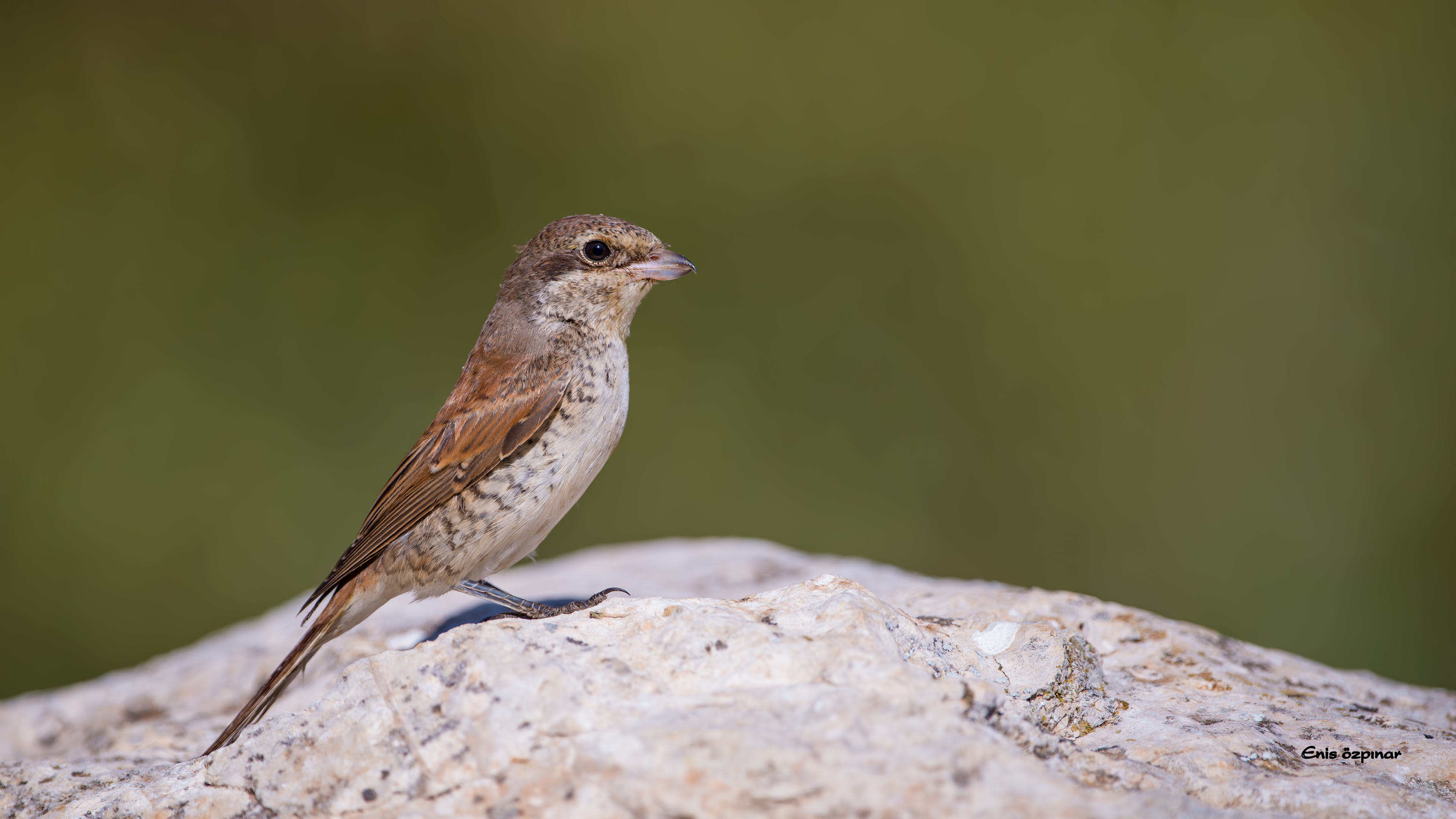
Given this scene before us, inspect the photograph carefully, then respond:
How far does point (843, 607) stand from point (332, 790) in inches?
46.7

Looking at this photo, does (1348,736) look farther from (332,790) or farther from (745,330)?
(745,330)

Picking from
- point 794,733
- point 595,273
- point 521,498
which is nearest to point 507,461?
point 521,498

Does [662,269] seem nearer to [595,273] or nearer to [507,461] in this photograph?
[595,273]

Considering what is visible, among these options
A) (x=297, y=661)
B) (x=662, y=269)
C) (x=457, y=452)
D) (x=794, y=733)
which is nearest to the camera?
(x=794, y=733)

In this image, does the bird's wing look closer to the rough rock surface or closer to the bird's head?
the bird's head

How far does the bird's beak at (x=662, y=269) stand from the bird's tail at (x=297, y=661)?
4.98 ft

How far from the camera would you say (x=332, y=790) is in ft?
7.39

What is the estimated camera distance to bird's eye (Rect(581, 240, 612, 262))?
394 cm

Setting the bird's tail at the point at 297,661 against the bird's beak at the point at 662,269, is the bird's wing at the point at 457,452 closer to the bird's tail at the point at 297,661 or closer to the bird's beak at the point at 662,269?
the bird's tail at the point at 297,661

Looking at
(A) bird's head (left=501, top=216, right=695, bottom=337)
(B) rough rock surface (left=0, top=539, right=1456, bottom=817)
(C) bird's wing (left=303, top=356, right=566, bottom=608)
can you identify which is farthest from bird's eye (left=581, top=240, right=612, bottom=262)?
(B) rough rock surface (left=0, top=539, right=1456, bottom=817)

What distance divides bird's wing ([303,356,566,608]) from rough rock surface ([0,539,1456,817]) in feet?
3.10

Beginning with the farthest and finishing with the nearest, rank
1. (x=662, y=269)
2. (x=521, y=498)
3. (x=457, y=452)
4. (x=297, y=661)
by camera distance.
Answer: (x=662, y=269), (x=457, y=452), (x=521, y=498), (x=297, y=661)

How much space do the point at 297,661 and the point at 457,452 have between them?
0.83 meters

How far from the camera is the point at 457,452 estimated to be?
3584 mm
